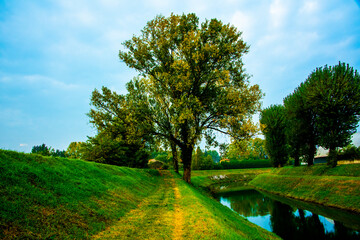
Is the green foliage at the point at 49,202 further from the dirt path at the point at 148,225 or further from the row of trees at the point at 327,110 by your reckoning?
the row of trees at the point at 327,110

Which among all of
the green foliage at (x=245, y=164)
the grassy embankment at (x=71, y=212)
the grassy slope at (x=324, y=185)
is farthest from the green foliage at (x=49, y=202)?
the green foliage at (x=245, y=164)

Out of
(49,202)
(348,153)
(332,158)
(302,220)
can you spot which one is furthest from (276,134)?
(49,202)

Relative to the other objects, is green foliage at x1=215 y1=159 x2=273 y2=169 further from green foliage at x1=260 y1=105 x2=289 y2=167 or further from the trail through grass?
the trail through grass

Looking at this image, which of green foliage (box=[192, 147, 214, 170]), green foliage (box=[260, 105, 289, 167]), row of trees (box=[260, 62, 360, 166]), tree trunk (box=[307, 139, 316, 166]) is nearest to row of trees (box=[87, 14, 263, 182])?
row of trees (box=[260, 62, 360, 166])

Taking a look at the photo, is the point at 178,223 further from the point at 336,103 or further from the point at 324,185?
the point at 336,103

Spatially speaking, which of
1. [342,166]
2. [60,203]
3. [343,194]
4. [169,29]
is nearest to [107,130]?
[169,29]

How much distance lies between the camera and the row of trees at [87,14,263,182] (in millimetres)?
21922

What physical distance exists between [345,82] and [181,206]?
28.8 meters

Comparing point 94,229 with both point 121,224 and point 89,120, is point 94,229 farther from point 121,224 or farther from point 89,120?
point 89,120

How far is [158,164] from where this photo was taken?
52.8 metres

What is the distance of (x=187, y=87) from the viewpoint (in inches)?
883

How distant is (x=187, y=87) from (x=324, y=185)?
21825 millimetres

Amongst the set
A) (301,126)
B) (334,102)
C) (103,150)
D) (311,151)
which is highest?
(334,102)

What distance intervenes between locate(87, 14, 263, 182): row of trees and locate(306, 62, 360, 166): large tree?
39.8 feet
